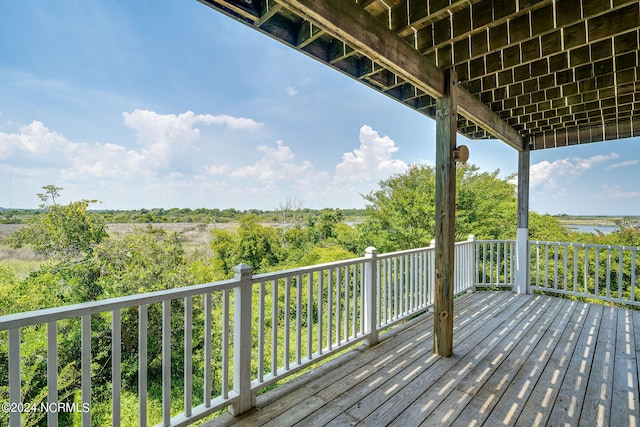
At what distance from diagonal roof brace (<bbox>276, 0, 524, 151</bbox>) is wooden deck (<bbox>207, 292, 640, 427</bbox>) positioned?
2.33 m

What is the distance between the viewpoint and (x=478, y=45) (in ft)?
7.43

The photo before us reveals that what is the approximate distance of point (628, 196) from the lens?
30.8ft

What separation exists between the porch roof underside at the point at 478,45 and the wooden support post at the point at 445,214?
0.63 feet

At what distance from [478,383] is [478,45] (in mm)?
2598

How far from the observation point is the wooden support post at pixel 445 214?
8.27 ft

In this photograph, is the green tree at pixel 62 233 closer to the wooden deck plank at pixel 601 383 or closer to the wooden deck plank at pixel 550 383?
the wooden deck plank at pixel 550 383

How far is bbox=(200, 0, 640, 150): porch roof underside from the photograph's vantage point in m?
1.81

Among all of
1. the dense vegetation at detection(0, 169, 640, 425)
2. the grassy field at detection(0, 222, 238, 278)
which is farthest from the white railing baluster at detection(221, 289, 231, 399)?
the grassy field at detection(0, 222, 238, 278)

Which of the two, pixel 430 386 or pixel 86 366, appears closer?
pixel 86 366

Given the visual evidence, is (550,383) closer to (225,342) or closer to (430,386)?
Answer: (430,386)

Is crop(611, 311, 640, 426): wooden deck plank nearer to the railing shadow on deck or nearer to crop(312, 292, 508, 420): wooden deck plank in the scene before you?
crop(312, 292, 508, 420): wooden deck plank

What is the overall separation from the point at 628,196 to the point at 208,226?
18219 mm

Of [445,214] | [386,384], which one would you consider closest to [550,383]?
[386,384]

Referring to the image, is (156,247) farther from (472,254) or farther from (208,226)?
(472,254)
